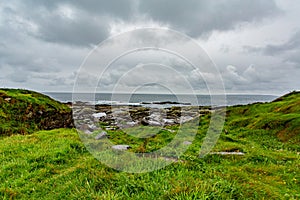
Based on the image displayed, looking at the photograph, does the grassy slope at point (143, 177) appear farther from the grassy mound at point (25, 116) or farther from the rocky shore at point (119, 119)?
the grassy mound at point (25, 116)

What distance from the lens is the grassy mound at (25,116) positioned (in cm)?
1909

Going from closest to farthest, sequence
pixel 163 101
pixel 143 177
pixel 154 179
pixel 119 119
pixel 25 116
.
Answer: pixel 154 179, pixel 143 177, pixel 25 116, pixel 119 119, pixel 163 101

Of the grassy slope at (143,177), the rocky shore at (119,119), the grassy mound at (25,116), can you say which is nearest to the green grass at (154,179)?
the grassy slope at (143,177)

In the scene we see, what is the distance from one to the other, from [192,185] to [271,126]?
16160mm

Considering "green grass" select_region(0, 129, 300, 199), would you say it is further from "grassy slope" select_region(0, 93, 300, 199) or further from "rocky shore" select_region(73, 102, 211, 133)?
"rocky shore" select_region(73, 102, 211, 133)

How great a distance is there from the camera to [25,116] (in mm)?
21125

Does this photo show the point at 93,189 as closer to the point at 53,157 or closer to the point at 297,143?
the point at 53,157

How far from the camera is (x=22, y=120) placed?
20391mm

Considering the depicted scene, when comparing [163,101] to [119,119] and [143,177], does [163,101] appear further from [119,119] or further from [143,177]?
[143,177]

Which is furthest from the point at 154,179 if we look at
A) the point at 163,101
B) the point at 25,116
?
the point at 163,101

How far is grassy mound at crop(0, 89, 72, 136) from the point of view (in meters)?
19.1

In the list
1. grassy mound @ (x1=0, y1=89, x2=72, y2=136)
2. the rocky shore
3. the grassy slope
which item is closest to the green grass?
the grassy slope

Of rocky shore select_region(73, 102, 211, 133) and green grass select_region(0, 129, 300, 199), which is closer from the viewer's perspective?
green grass select_region(0, 129, 300, 199)

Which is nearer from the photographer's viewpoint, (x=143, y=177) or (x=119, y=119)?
(x=143, y=177)
